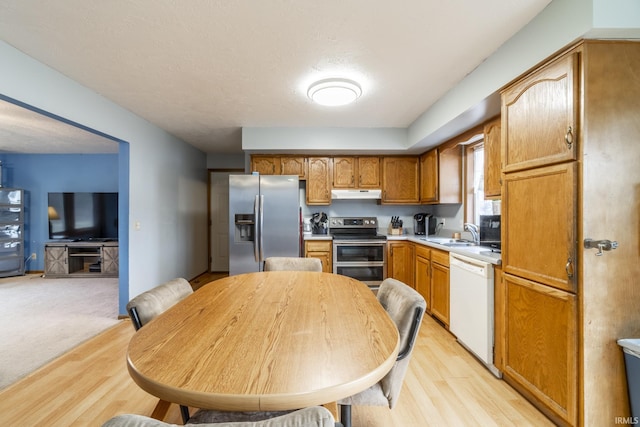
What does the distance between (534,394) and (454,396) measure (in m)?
0.45

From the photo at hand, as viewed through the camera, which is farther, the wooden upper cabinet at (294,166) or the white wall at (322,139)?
the wooden upper cabinet at (294,166)

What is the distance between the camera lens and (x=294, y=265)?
2268mm

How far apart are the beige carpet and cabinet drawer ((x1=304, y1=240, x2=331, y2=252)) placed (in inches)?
93.3

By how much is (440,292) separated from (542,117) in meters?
1.90

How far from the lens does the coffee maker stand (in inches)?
157

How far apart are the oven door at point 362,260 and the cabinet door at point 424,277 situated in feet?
1.42

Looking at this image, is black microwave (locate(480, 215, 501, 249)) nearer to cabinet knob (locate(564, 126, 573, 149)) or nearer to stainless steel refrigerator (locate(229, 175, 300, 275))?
cabinet knob (locate(564, 126, 573, 149))

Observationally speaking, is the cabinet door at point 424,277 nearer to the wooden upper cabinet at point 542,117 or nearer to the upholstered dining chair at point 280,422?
the wooden upper cabinet at point 542,117

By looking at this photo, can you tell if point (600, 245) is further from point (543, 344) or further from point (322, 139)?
point (322, 139)

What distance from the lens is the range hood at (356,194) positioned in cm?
402

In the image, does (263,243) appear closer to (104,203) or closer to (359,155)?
(359,155)

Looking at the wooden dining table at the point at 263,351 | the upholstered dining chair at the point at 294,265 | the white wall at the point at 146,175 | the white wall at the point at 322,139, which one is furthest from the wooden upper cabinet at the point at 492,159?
the white wall at the point at 146,175

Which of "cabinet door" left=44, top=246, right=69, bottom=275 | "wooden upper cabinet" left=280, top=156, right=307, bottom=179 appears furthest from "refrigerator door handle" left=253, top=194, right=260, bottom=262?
"cabinet door" left=44, top=246, right=69, bottom=275

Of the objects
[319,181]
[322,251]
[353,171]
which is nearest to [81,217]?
[319,181]
